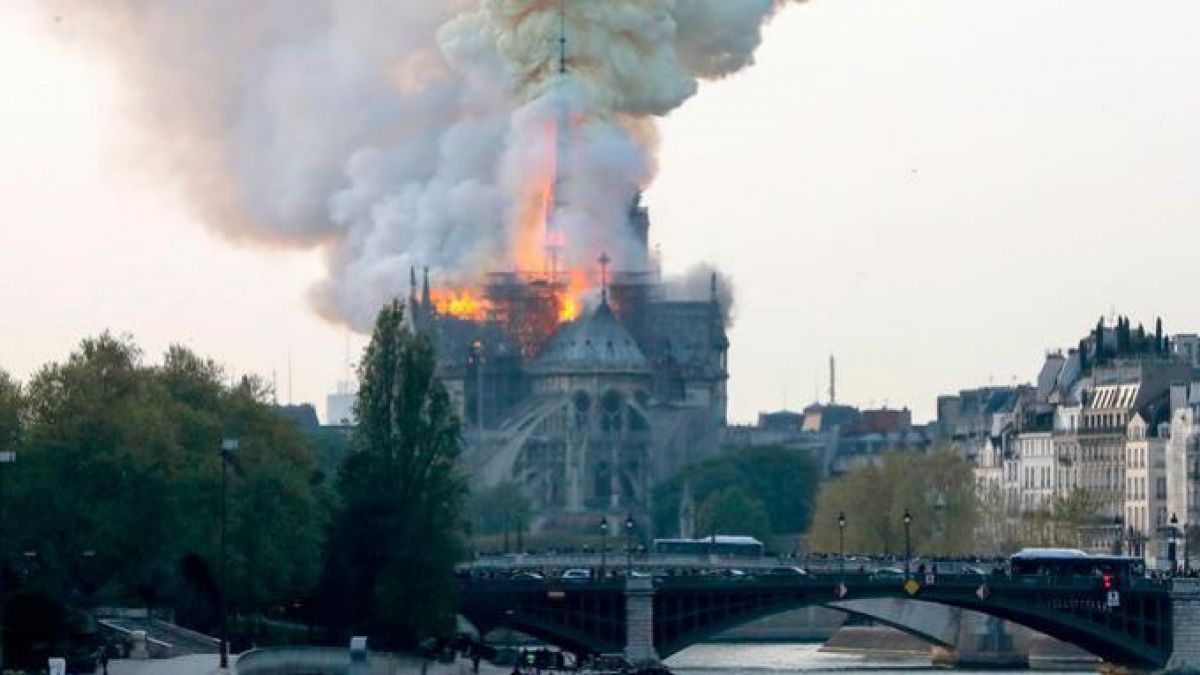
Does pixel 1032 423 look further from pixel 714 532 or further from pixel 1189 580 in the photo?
pixel 1189 580

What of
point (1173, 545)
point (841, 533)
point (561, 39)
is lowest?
point (1173, 545)

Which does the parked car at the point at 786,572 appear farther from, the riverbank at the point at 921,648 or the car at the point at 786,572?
the riverbank at the point at 921,648

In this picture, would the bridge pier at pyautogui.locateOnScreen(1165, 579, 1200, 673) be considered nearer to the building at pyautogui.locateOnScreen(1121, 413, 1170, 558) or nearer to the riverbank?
the riverbank

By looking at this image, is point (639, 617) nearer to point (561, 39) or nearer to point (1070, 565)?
point (1070, 565)

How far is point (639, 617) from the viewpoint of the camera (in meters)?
124

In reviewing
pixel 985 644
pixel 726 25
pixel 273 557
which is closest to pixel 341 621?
pixel 273 557

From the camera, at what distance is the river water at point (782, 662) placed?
130250 mm

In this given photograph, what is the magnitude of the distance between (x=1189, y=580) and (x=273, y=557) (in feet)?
83.7

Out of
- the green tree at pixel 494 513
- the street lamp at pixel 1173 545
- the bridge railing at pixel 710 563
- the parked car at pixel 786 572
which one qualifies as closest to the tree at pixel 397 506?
the parked car at pixel 786 572

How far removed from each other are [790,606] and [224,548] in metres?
25.2

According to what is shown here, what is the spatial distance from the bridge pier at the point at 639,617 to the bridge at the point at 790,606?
0.08 feet

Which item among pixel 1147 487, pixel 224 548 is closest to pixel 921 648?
pixel 1147 487

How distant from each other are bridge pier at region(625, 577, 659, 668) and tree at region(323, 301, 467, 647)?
6.15 meters

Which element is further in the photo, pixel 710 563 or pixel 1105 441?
pixel 1105 441
